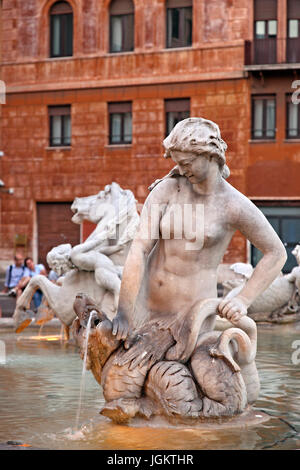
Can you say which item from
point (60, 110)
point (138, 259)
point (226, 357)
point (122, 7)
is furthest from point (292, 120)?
point (226, 357)

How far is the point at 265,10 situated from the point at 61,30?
6995mm

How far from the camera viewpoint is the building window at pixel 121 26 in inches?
1246

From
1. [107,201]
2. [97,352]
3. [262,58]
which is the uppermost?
[262,58]

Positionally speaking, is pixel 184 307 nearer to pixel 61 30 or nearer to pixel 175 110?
pixel 175 110

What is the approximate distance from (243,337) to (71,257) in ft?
15.1

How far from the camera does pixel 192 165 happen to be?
4750 millimetres

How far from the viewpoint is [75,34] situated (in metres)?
32.1

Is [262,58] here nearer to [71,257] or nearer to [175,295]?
[71,257]

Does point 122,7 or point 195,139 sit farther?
point 122,7

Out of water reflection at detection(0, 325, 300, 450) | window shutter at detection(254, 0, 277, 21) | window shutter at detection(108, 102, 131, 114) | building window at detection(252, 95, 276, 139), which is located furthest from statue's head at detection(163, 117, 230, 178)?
window shutter at detection(108, 102, 131, 114)

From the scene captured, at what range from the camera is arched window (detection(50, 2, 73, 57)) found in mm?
32375

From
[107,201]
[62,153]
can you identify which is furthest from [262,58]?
[107,201]

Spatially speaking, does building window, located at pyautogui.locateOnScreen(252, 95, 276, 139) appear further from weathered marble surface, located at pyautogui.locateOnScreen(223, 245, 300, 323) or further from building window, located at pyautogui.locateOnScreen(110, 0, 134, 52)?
weathered marble surface, located at pyautogui.locateOnScreen(223, 245, 300, 323)

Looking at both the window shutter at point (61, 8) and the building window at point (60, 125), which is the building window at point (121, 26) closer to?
the window shutter at point (61, 8)
